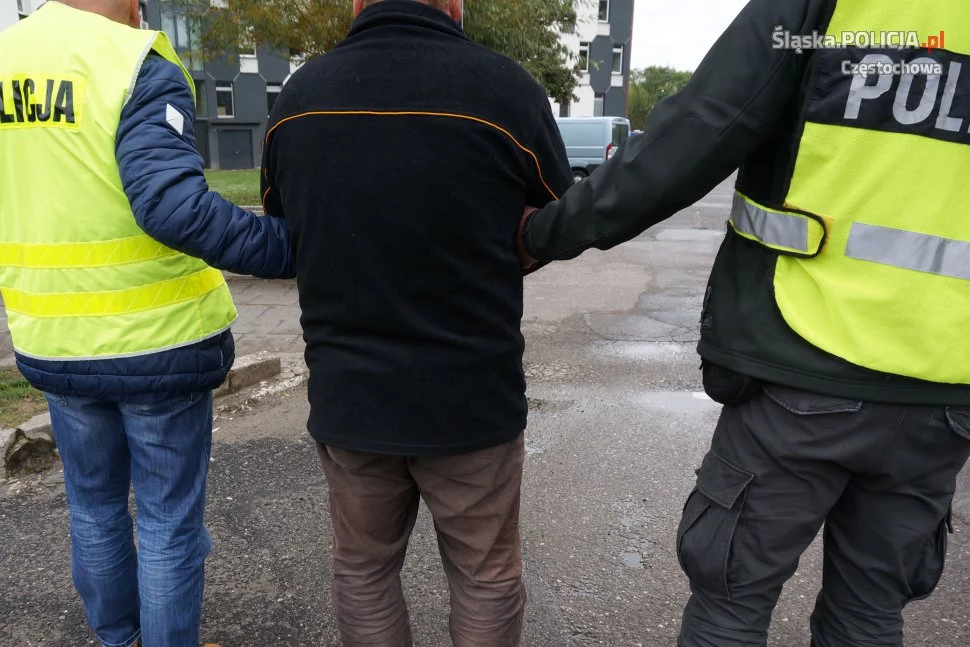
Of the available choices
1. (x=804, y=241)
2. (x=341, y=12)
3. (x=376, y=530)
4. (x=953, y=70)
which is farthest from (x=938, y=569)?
(x=341, y=12)

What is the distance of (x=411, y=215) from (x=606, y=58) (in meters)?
44.6

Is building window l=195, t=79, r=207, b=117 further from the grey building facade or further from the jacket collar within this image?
the jacket collar

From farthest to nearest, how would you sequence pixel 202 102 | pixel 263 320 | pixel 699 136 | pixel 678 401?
1. pixel 202 102
2. pixel 263 320
3. pixel 678 401
4. pixel 699 136

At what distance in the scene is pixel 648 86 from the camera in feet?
216

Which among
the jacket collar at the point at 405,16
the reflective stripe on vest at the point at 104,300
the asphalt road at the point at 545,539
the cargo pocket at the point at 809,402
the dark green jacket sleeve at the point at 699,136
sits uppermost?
the jacket collar at the point at 405,16

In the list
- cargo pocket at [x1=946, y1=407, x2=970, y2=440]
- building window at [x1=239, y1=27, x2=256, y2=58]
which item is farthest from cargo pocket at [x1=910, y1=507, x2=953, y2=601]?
building window at [x1=239, y1=27, x2=256, y2=58]

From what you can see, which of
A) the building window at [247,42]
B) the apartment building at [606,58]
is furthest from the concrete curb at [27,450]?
the apartment building at [606,58]

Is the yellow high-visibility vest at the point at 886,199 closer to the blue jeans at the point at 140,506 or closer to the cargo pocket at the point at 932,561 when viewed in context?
the cargo pocket at the point at 932,561

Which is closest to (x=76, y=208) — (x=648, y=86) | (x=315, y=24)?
(x=315, y=24)

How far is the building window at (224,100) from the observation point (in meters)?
35.2

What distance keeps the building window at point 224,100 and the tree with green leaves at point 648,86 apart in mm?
23844

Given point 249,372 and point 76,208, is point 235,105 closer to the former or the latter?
point 249,372

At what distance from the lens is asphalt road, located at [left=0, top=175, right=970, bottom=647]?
102 inches

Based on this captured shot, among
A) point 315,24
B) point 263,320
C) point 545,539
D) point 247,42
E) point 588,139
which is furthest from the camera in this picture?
point 588,139
